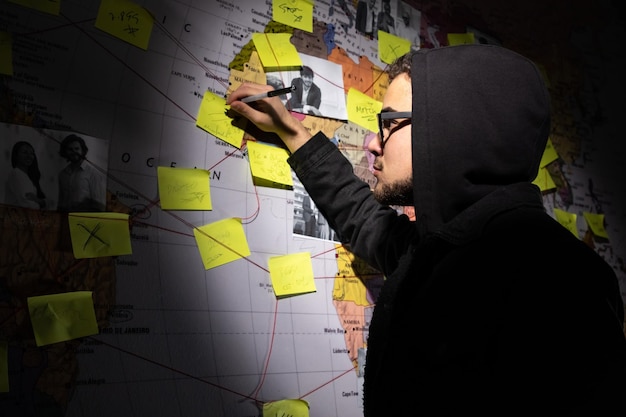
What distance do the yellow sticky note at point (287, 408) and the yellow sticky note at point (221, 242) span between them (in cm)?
28

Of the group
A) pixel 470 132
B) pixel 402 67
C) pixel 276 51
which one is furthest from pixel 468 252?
pixel 276 51

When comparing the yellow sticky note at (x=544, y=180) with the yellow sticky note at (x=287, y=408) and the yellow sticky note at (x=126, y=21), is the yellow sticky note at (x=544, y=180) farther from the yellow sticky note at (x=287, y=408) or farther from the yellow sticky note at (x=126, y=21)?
the yellow sticky note at (x=126, y=21)

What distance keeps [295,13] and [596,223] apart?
3.74 ft

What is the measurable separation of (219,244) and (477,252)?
1.50 feet

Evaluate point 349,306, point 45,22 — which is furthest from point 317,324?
point 45,22

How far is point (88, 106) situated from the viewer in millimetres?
813

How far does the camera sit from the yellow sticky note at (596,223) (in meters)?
1.51

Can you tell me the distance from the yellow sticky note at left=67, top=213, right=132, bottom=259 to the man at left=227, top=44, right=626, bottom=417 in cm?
33

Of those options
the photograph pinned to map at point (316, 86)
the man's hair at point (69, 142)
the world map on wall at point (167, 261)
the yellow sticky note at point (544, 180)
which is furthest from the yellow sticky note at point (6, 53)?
the yellow sticky note at point (544, 180)

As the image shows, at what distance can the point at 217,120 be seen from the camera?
942 mm

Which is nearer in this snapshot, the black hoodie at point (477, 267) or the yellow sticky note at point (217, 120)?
the black hoodie at point (477, 267)

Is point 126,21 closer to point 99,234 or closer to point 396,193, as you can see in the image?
point 99,234

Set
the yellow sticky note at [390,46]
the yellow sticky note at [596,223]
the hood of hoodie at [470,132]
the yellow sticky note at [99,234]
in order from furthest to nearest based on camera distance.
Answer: the yellow sticky note at [596,223], the yellow sticky note at [390,46], the hood of hoodie at [470,132], the yellow sticky note at [99,234]

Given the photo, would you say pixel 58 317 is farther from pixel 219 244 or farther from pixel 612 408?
pixel 612 408
